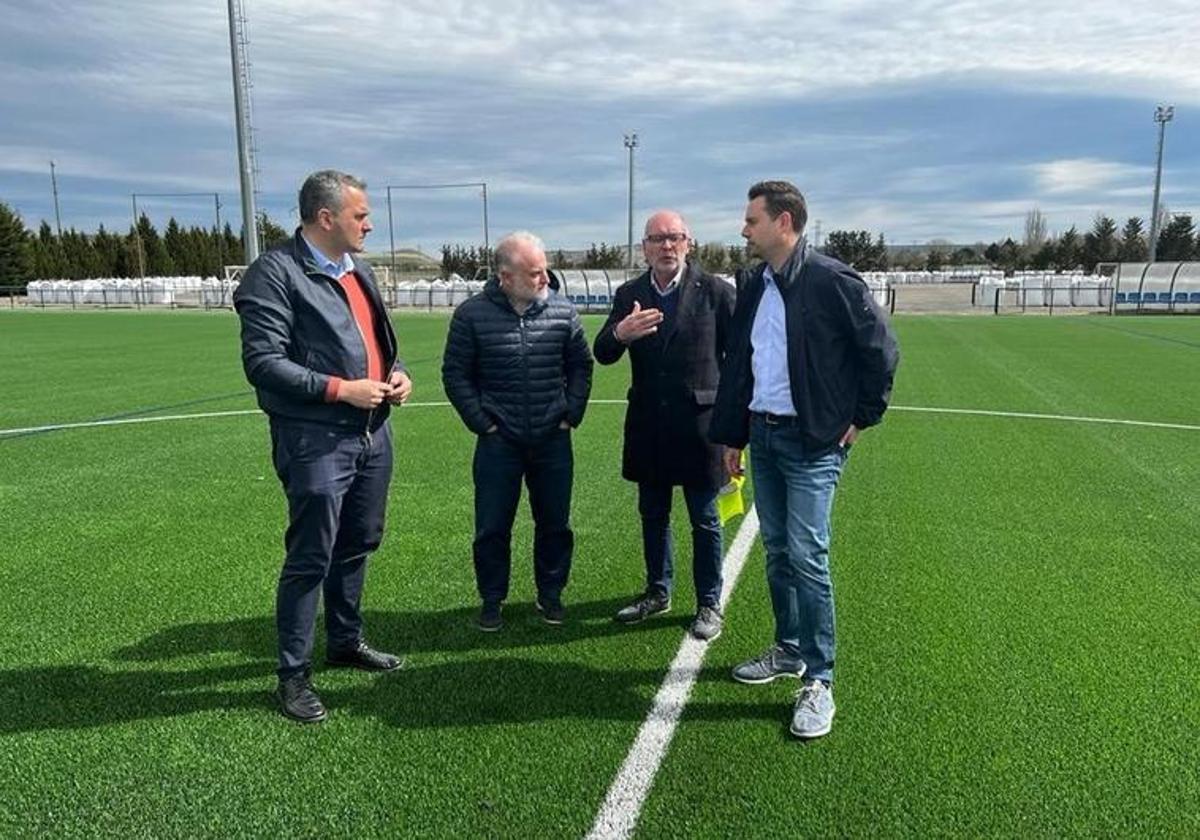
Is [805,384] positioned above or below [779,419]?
above

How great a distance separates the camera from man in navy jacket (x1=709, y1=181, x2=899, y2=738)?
3.38 m

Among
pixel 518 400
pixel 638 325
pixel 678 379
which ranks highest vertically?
pixel 638 325

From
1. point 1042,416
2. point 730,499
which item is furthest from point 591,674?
point 1042,416

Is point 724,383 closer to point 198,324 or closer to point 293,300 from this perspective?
point 293,300

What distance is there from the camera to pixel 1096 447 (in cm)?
877

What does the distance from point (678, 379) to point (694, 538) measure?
0.81 metres

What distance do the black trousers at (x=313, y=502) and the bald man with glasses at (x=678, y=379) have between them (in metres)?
1.29

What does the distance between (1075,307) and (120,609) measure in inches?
1810

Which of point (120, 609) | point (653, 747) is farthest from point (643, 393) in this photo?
point (120, 609)

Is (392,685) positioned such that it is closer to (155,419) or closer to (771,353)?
(771,353)

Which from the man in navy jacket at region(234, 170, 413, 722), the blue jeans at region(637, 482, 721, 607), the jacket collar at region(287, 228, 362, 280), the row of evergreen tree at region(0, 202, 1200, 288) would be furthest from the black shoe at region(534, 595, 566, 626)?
the row of evergreen tree at region(0, 202, 1200, 288)

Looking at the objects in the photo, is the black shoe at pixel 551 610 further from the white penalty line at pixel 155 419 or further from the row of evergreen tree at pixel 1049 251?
the row of evergreen tree at pixel 1049 251

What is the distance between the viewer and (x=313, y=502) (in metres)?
3.46

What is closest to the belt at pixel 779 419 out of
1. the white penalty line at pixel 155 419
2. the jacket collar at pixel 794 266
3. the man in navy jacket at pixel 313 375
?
the jacket collar at pixel 794 266
